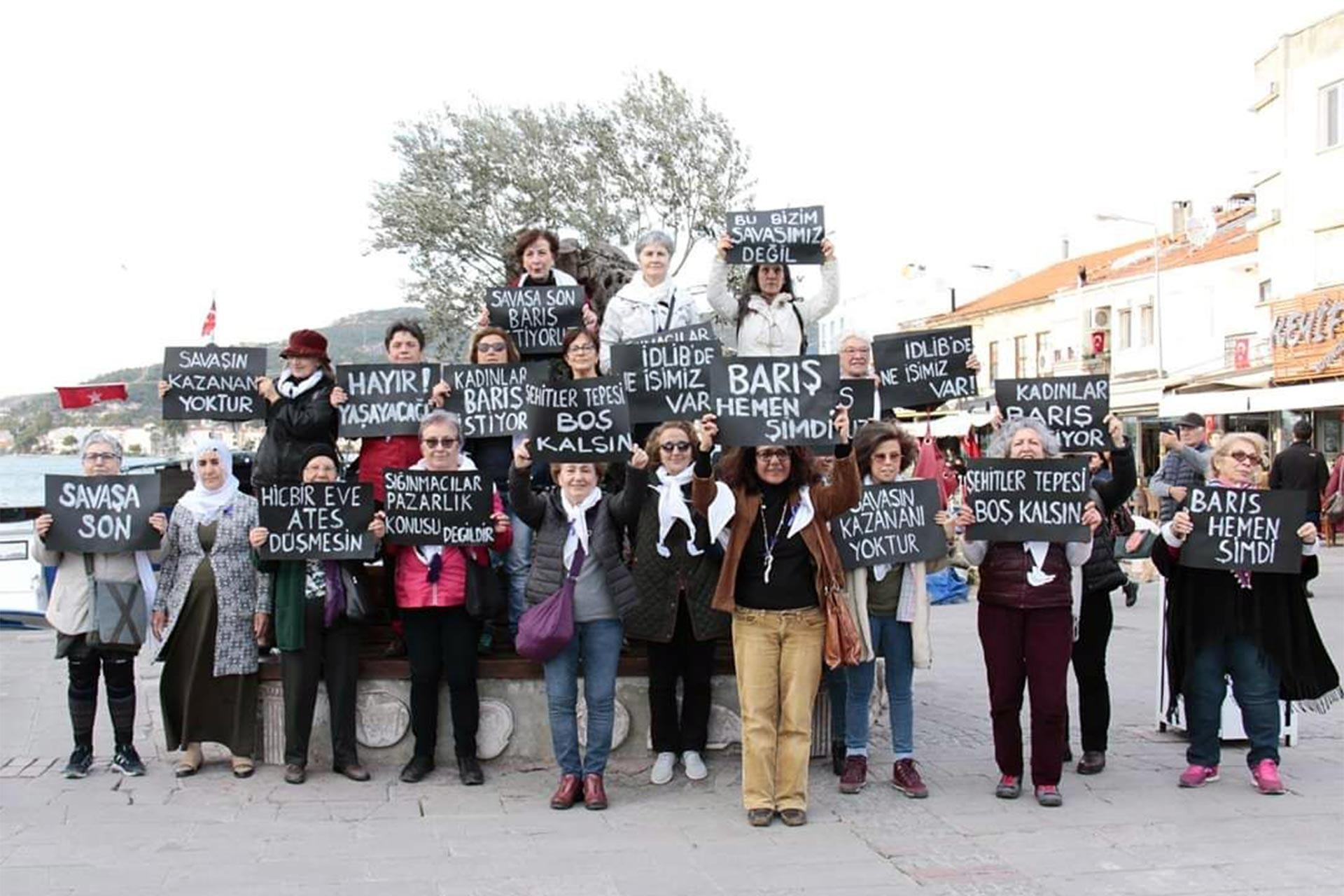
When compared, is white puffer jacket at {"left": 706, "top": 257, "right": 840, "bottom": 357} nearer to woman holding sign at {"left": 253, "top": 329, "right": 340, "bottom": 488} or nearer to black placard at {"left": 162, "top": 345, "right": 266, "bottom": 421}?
woman holding sign at {"left": 253, "top": 329, "right": 340, "bottom": 488}

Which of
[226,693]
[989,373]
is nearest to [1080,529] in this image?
[226,693]

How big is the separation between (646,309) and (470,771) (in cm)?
322

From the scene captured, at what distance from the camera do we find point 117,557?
25.1ft

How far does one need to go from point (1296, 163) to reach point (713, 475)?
28301 millimetres

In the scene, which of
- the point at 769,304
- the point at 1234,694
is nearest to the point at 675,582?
the point at 769,304

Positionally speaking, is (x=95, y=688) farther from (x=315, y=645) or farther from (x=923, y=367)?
(x=923, y=367)

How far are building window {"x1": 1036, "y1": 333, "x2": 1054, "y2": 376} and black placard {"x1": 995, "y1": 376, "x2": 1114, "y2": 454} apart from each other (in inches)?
1765

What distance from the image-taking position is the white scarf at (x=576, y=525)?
7102 mm

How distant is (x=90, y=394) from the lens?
10.0 m

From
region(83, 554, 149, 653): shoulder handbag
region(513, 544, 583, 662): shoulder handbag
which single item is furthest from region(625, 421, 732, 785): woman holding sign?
region(83, 554, 149, 653): shoulder handbag

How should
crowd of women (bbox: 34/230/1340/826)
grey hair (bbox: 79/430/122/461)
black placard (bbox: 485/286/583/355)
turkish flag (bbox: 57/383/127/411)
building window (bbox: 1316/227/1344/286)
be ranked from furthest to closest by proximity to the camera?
building window (bbox: 1316/227/1344/286), turkish flag (bbox: 57/383/127/411), black placard (bbox: 485/286/583/355), grey hair (bbox: 79/430/122/461), crowd of women (bbox: 34/230/1340/826)

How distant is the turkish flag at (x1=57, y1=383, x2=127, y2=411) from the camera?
9.92 m

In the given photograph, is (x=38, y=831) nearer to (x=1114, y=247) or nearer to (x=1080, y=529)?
(x=1080, y=529)

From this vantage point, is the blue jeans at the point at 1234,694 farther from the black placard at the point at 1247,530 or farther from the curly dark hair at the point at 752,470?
the curly dark hair at the point at 752,470
